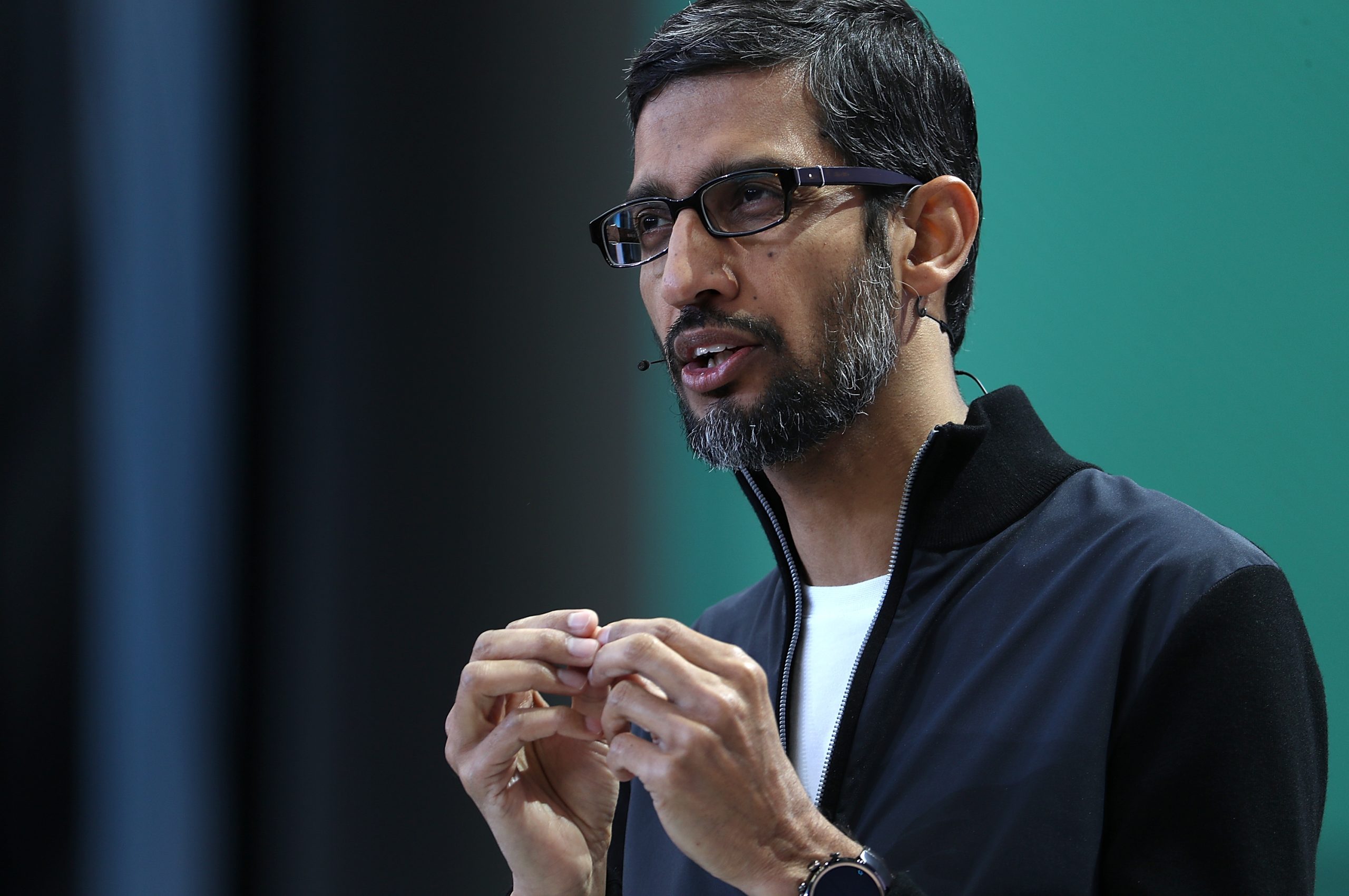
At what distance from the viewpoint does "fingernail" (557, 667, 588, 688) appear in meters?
0.90

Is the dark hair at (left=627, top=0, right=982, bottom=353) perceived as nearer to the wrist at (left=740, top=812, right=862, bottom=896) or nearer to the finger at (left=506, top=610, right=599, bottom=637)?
the finger at (left=506, top=610, right=599, bottom=637)

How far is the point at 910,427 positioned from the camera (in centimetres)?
112

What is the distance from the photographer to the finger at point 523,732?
36.5 inches

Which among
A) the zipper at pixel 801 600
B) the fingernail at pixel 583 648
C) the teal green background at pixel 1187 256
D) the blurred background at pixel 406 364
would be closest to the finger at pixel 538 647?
the fingernail at pixel 583 648

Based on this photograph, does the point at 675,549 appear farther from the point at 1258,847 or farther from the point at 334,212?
the point at 1258,847

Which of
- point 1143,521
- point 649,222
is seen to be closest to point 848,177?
point 649,222

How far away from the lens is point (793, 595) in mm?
1143

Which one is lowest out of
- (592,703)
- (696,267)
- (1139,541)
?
(592,703)

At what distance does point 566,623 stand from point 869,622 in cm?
32

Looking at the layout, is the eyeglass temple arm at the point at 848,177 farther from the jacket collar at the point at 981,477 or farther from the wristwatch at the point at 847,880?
the wristwatch at the point at 847,880

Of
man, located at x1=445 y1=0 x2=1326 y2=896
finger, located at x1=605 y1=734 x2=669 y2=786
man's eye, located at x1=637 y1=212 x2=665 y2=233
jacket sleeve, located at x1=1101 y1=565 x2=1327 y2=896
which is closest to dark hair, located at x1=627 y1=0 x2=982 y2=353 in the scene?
man, located at x1=445 y1=0 x2=1326 y2=896

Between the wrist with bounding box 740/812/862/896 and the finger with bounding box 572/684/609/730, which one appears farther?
the finger with bounding box 572/684/609/730

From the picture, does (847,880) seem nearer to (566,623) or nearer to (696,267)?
(566,623)

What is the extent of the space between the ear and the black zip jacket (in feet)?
0.52
